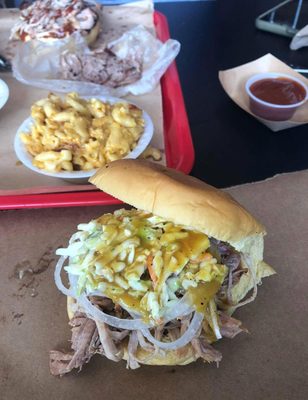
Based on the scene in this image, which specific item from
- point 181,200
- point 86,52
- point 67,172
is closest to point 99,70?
point 86,52

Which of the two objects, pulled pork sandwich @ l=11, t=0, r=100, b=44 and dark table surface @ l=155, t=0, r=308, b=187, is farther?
pulled pork sandwich @ l=11, t=0, r=100, b=44

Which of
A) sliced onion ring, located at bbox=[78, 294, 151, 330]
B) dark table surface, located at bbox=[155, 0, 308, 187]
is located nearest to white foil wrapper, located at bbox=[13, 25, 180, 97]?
dark table surface, located at bbox=[155, 0, 308, 187]

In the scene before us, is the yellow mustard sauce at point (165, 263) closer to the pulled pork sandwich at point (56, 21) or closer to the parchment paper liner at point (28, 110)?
the parchment paper liner at point (28, 110)

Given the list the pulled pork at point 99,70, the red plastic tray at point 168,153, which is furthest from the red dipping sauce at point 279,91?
the pulled pork at point 99,70

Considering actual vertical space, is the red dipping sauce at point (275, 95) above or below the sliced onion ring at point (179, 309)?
above

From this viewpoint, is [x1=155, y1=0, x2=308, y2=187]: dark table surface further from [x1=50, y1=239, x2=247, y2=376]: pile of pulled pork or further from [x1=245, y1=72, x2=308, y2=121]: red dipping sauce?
[x1=50, y1=239, x2=247, y2=376]: pile of pulled pork

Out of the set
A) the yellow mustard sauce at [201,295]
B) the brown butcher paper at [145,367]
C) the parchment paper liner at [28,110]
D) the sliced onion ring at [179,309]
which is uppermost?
the yellow mustard sauce at [201,295]
